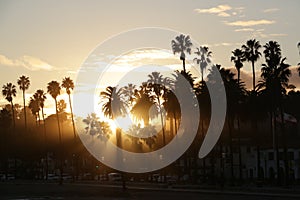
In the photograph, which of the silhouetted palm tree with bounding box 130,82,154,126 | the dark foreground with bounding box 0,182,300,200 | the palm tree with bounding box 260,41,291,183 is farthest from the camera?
the silhouetted palm tree with bounding box 130,82,154,126

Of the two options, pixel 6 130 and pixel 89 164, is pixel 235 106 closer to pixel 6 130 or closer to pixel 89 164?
pixel 89 164

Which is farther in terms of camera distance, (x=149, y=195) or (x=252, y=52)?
(x=252, y=52)

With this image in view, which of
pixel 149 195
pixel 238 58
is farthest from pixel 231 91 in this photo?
pixel 149 195

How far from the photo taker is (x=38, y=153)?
160 meters

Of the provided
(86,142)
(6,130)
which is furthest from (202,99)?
(6,130)

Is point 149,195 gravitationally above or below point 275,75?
below

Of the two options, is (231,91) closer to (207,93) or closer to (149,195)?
(207,93)

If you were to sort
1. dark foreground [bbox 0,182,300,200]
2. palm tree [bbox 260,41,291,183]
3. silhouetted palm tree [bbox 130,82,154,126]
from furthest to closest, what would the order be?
silhouetted palm tree [bbox 130,82,154,126] → palm tree [bbox 260,41,291,183] → dark foreground [bbox 0,182,300,200]

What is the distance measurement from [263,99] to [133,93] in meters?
47.3

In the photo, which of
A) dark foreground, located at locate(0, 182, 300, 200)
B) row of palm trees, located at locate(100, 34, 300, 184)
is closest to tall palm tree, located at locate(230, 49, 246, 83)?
row of palm trees, located at locate(100, 34, 300, 184)

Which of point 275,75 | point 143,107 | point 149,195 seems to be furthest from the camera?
point 143,107

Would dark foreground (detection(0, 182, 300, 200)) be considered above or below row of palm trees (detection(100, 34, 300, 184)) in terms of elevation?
below

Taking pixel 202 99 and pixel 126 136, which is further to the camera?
pixel 126 136

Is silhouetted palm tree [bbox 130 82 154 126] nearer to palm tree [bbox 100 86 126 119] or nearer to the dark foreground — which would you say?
palm tree [bbox 100 86 126 119]
